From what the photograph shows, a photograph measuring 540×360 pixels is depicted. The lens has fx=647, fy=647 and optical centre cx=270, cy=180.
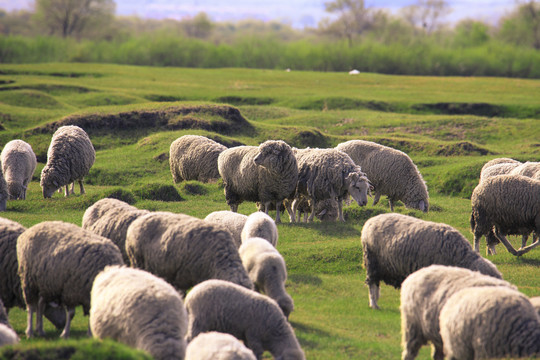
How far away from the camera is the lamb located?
8805 mm

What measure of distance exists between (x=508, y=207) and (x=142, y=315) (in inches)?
355

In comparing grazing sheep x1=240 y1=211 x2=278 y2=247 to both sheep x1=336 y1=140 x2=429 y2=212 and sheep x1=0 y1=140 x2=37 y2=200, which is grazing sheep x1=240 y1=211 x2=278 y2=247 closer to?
sheep x1=336 y1=140 x2=429 y2=212

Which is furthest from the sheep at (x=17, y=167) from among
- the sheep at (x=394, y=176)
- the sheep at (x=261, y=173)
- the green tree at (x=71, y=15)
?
the green tree at (x=71, y=15)

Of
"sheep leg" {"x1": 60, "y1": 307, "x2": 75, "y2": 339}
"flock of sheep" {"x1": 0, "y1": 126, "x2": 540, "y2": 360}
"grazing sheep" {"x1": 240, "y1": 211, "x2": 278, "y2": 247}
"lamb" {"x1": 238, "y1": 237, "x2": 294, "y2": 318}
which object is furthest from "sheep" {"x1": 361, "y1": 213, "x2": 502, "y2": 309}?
"sheep leg" {"x1": 60, "y1": 307, "x2": 75, "y2": 339}

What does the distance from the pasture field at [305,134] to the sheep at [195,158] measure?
0.63m

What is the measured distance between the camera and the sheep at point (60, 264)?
25.8ft

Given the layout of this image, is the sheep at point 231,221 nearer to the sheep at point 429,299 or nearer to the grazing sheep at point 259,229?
the grazing sheep at point 259,229

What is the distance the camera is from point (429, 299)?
7.38 metres

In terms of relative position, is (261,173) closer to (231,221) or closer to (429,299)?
(231,221)

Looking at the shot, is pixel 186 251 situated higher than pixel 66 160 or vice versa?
pixel 186 251

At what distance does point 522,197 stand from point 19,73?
43.8 metres

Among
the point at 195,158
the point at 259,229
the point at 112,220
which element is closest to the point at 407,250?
the point at 259,229

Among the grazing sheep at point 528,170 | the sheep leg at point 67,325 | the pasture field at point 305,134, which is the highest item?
the grazing sheep at point 528,170

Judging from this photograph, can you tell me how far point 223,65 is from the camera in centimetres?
7538
